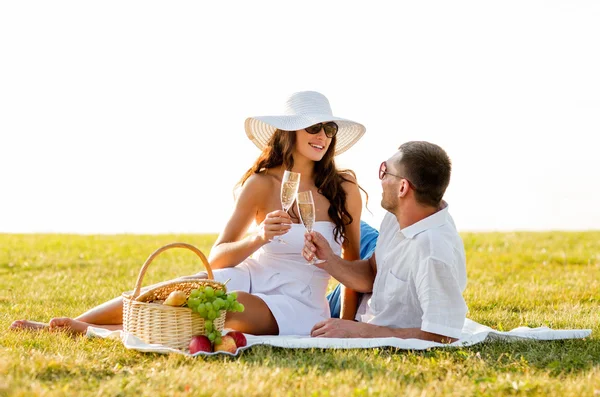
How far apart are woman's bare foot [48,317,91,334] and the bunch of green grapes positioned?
4.61 feet

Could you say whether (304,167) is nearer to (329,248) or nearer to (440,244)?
(329,248)

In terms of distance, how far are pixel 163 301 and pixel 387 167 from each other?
2085 millimetres

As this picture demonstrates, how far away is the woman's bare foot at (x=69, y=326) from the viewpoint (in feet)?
20.4

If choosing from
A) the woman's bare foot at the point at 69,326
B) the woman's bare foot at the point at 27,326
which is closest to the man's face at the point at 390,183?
the woman's bare foot at the point at 69,326

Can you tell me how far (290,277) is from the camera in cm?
652

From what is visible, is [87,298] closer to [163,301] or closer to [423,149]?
[163,301]

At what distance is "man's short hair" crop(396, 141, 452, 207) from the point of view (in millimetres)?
5469

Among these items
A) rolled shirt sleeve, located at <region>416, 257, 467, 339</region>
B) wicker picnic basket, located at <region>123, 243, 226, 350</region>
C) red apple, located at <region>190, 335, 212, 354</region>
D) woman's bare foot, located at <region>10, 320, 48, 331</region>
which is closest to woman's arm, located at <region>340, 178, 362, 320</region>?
rolled shirt sleeve, located at <region>416, 257, 467, 339</region>

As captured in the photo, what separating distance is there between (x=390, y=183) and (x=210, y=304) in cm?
169

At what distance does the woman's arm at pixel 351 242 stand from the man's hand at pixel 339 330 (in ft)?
2.99

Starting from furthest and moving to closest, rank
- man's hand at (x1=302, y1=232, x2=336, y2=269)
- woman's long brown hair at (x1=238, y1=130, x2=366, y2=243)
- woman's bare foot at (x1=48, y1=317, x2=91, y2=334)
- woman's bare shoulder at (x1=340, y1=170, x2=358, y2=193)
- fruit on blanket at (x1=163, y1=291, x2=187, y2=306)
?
1. woman's bare shoulder at (x1=340, y1=170, x2=358, y2=193)
2. woman's long brown hair at (x1=238, y1=130, x2=366, y2=243)
3. woman's bare foot at (x1=48, y1=317, x2=91, y2=334)
4. man's hand at (x1=302, y1=232, x2=336, y2=269)
5. fruit on blanket at (x1=163, y1=291, x2=187, y2=306)

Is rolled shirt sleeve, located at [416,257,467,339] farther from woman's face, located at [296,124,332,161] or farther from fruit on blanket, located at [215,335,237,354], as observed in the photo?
woman's face, located at [296,124,332,161]

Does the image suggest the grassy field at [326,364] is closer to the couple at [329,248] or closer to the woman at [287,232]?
the couple at [329,248]

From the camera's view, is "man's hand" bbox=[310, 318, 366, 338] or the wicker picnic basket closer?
the wicker picnic basket
